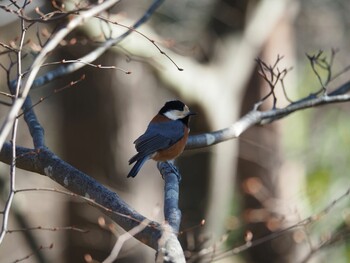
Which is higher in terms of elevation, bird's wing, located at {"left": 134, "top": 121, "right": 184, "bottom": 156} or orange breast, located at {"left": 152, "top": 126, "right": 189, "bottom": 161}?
bird's wing, located at {"left": 134, "top": 121, "right": 184, "bottom": 156}

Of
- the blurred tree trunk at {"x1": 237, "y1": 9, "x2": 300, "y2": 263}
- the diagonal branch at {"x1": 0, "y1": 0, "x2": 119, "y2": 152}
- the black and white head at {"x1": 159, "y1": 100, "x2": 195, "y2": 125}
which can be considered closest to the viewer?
the diagonal branch at {"x1": 0, "y1": 0, "x2": 119, "y2": 152}

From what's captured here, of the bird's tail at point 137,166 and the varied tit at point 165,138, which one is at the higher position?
the varied tit at point 165,138

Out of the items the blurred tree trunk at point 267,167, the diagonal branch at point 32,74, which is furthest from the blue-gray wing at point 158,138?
the blurred tree trunk at point 267,167

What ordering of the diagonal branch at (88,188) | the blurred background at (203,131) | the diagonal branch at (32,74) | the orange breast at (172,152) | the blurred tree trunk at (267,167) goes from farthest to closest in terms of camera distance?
1. the blurred tree trunk at (267,167)
2. the blurred background at (203,131)
3. the orange breast at (172,152)
4. the diagonal branch at (88,188)
5. the diagonal branch at (32,74)

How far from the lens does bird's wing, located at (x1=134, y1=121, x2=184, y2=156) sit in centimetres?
510

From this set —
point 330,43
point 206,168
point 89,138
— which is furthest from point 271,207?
point 330,43

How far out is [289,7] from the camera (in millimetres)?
9094

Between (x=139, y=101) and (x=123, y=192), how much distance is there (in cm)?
101

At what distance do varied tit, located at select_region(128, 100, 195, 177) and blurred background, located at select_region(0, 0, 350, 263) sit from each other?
1011 mm

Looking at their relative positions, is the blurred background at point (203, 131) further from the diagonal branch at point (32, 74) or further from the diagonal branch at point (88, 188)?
the diagonal branch at point (32, 74)

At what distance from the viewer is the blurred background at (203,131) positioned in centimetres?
755

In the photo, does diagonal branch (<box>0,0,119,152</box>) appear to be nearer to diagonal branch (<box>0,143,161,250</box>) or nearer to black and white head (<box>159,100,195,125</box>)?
diagonal branch (<box>0,143,161,250</box>)

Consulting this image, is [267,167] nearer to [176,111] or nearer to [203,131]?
[203,131]

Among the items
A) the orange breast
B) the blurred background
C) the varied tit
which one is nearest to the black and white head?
the varied tit
